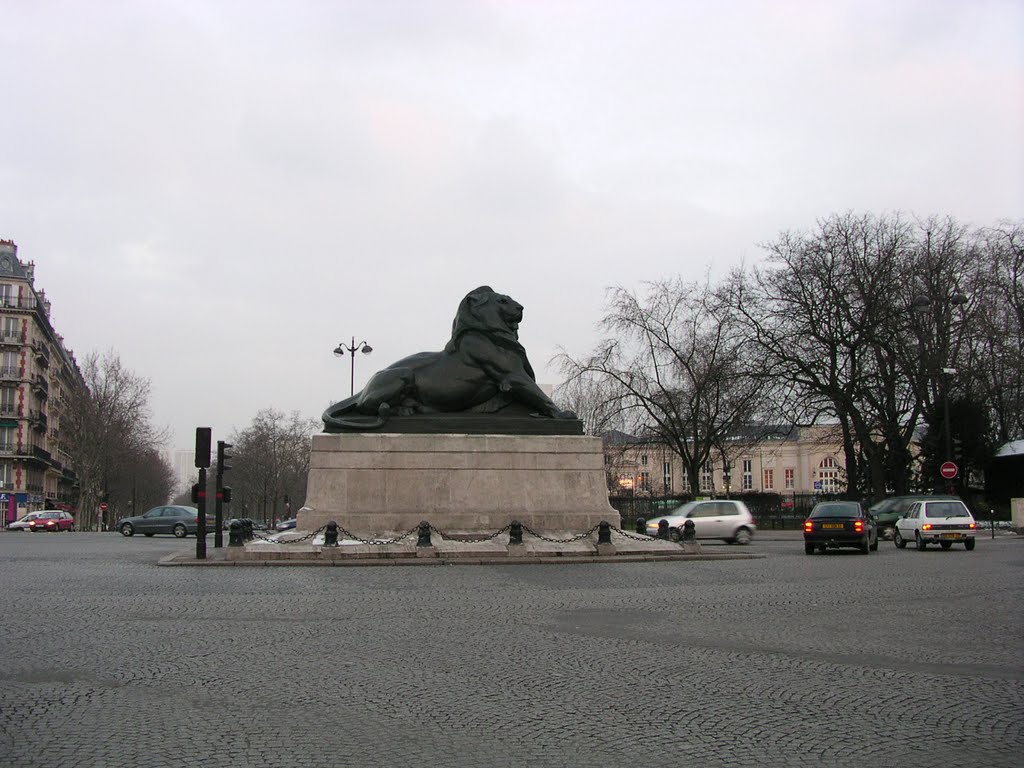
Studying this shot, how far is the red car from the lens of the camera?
5634cm

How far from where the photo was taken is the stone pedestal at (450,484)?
72.3ft

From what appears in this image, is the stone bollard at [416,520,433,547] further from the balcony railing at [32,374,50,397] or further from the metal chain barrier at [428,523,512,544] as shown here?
the balcony railing at [32,374,50,397]

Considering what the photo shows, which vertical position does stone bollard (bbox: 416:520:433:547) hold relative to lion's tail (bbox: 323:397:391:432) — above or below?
below

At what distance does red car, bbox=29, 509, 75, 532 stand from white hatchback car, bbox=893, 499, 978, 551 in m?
47.1

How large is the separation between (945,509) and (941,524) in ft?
2.44

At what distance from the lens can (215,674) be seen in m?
7.11

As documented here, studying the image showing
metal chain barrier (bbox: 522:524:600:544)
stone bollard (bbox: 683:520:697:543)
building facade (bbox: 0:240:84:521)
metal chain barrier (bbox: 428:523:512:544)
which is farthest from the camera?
building facade (bbox: 0:240:84:521)

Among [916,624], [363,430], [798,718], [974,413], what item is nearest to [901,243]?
[974,413]

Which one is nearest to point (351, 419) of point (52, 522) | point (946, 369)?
point (946, 369)

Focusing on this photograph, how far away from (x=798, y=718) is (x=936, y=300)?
36.9 m

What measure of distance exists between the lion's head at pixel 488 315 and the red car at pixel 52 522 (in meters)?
41.8

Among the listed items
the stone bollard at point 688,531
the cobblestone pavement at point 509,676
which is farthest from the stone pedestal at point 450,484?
the cobblestone pavement at point 509,676

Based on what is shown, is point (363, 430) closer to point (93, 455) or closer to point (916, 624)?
point (916, 624)

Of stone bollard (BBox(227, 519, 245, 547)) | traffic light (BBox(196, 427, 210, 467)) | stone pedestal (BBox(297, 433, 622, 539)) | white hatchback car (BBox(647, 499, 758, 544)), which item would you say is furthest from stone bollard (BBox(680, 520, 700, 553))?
traffic light (BBox(196, 427, 210, 467))
